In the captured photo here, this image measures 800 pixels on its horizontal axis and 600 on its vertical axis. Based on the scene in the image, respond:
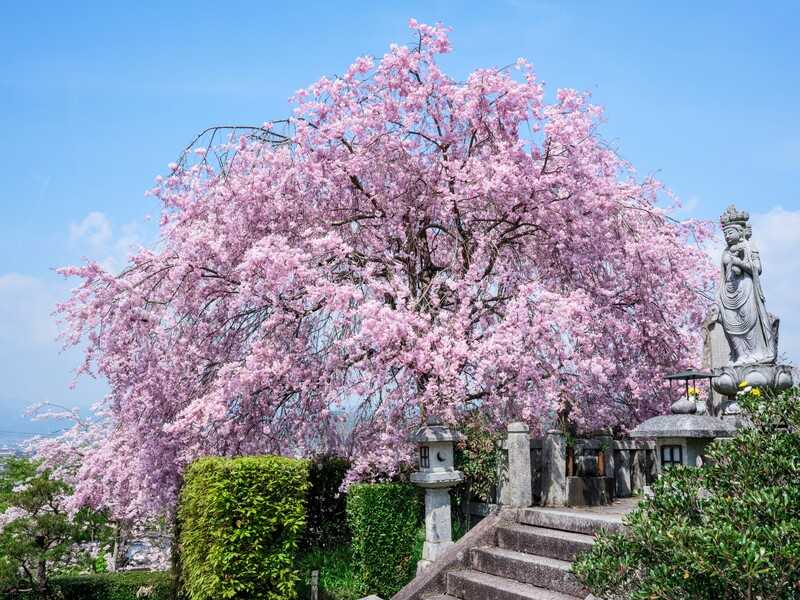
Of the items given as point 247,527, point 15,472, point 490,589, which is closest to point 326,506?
point 247,527

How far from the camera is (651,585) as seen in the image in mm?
4480

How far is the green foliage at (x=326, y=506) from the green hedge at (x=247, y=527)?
1.47 meters

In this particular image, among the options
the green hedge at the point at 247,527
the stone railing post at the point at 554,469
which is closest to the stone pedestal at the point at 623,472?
the stone railing post at the point at 554,469

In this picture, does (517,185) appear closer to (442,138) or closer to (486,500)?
(442,138)

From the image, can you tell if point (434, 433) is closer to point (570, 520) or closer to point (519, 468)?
point (519, 468)

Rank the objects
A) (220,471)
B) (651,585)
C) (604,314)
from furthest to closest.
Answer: (604,314), (220,471), (651,585)

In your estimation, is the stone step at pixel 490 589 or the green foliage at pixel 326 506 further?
the green foliage at pixel 326 506

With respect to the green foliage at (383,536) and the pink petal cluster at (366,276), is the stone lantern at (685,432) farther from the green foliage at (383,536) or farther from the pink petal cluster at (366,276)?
the green foliage at (383,536)

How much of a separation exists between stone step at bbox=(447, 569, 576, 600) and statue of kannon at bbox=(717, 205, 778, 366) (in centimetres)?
414

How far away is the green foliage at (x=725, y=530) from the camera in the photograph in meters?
4.08

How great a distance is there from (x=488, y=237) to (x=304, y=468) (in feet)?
15.1

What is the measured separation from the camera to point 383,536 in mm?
9281

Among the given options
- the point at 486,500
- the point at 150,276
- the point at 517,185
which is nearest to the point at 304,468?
the point at 486,500

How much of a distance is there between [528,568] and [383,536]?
85.4 inches
